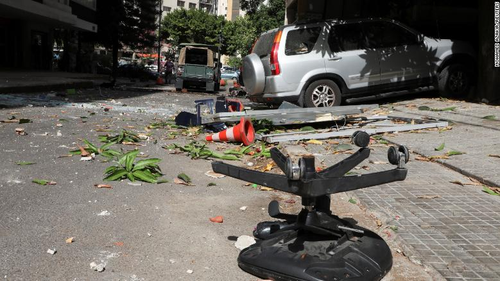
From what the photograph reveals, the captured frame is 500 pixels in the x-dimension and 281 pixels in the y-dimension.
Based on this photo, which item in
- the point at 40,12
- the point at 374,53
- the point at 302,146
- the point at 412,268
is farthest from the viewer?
the point at 40,12

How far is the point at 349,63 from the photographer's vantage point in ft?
32.6

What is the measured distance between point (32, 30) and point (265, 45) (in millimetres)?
27465

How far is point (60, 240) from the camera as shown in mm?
3330

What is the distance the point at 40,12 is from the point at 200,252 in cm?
2810

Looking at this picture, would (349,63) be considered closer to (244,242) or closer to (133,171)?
(133,171)

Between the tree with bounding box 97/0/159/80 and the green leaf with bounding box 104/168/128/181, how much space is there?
3686 centimetres

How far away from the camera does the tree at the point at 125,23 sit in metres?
42.2

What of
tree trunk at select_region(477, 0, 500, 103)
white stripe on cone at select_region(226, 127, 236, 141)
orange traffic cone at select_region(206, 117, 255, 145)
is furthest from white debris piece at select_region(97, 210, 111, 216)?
tree trunk at select_region(477, 0, 500, 103)

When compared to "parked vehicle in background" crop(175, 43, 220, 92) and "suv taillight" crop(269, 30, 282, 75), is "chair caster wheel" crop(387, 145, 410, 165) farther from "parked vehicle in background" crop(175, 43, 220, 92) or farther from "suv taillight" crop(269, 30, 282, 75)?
"parked vehicle in background" crop(175, 43, 220, 92)

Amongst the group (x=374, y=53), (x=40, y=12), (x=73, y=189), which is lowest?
(x=73, y=189)

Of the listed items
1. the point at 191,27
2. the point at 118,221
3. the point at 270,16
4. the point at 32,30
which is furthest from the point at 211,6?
the point at 118,221

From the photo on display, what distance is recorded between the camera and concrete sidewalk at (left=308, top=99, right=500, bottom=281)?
302 cm

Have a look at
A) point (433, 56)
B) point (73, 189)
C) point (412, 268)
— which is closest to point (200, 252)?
point (412, 268)

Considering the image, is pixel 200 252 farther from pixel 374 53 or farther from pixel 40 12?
pixel 40 12
